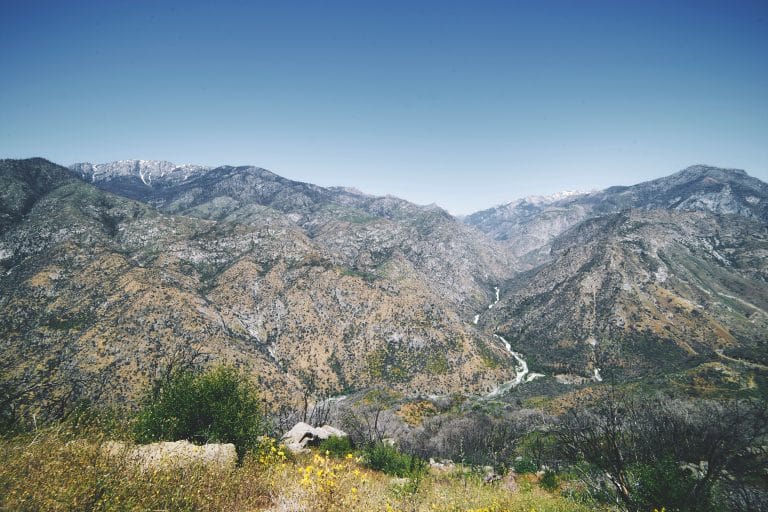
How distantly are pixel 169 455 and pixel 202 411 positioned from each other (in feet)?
53.3

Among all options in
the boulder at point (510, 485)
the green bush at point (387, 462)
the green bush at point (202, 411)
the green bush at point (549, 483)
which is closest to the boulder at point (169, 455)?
the green bush at point (202, 411)

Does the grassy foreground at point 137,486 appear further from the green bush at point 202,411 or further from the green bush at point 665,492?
the green bush at point 202,411

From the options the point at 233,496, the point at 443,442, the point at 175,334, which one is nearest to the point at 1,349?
the point at 175,334

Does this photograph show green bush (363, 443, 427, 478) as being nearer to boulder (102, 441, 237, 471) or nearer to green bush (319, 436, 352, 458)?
green bush (319, 436, 352, 458)

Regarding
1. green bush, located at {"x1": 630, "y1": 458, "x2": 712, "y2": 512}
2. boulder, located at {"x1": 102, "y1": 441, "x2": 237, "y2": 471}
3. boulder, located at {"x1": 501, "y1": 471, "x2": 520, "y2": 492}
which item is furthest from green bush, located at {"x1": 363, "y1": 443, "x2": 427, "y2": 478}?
boulder, located at {"x1": 102, "y1": 441, "x2": 237, "y2": 471}

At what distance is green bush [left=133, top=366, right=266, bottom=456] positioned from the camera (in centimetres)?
2037

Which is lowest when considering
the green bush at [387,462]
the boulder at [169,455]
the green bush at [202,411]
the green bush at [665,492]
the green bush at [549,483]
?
the green bush at [549,483]

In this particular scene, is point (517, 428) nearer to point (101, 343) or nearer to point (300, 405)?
point (300, 405)

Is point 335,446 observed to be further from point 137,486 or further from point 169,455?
point 137,486

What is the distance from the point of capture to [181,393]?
23.9m

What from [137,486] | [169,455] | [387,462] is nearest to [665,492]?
[387,462]

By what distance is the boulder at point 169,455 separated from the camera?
295 inches

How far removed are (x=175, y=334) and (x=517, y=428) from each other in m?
144

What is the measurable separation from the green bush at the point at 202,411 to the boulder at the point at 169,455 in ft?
31.1
